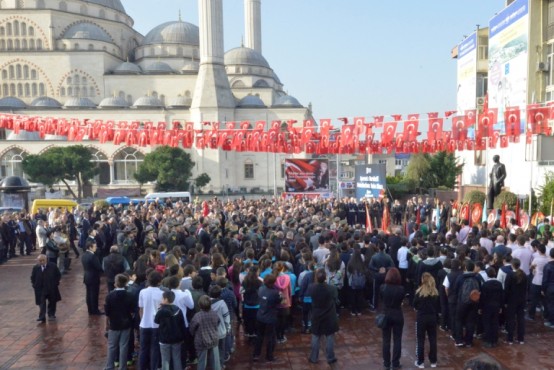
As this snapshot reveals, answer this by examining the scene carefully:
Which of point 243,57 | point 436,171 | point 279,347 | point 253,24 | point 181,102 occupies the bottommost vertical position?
point 279,347

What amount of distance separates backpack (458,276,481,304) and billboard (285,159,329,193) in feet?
62.3

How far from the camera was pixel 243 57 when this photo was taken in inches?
2704

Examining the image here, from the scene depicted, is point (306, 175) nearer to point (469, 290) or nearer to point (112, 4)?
point (469, 290)

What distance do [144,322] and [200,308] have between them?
3.19ft

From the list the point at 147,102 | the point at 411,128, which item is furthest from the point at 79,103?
the point at 411,128

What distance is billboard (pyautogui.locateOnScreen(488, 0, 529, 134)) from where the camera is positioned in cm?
2127

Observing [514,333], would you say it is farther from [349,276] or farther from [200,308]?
[200,308]

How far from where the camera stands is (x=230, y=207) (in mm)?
21875

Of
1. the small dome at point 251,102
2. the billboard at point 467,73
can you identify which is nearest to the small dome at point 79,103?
the small dome at point 251,102

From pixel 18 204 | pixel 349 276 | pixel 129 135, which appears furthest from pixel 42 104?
pixel 349 276

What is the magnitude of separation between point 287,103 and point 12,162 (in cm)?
3502

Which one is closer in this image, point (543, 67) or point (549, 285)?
point (549, 285)

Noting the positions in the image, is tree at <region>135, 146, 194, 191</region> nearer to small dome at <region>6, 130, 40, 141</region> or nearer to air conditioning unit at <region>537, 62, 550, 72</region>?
small dome at <region>6, 130, 40, 141</region>

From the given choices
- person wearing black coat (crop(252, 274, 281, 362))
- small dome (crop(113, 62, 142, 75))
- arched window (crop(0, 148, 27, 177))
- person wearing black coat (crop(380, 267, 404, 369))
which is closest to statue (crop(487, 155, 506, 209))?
person wearing black coat (crop(380, 267, 404, 369))
